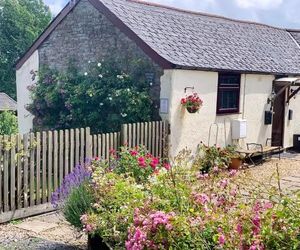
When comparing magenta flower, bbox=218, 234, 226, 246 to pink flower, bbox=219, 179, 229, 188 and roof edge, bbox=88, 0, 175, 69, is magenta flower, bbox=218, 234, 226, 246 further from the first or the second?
roof edge, bbox=88, 0, 175, 69

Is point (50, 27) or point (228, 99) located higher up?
point (50, 27)

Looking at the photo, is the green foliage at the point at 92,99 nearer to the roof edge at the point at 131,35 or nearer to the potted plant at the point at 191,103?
the roof edge at the point at 131,35

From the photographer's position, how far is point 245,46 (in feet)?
47.5

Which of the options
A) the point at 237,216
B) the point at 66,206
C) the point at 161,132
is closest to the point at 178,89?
the point at 161,132

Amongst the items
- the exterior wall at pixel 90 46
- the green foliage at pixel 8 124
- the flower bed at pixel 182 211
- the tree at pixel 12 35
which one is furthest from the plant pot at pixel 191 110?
the tree at pixel 12 35

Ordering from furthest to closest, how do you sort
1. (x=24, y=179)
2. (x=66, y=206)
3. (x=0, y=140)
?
(x=24, y=179) < (x=0, y=140) < (x=66, y=206)

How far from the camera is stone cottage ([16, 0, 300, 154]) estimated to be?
10.9 metres

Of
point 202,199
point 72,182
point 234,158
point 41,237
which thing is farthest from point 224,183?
point 234,158

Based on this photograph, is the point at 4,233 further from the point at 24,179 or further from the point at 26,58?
the point at 26,58

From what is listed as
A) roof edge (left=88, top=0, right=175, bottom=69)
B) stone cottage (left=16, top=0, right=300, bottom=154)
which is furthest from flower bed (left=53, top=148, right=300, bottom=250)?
stone cottage (left=16, top=0, right=300, bottom=154)

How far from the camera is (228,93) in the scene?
12594 mm

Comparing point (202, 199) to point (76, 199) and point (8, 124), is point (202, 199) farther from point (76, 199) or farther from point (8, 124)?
point (8, 124)

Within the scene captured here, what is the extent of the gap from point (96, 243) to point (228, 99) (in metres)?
8.54

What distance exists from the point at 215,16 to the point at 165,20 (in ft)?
11.7
